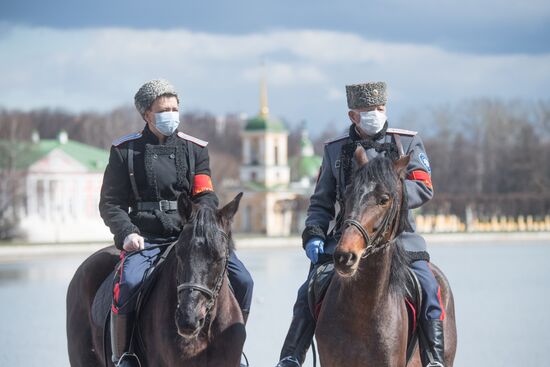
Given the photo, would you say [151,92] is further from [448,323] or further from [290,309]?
[290,309]

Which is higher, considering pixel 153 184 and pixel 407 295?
pixel 153 184

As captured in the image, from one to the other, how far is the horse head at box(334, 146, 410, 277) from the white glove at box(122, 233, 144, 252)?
5.80 feet

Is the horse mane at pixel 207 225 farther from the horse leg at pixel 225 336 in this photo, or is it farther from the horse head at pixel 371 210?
the horse head at pixel 371 210

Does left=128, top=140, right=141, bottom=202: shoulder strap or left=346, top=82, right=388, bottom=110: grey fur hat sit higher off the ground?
left=346, top=82, right=388, bottom=110: grey fur hat

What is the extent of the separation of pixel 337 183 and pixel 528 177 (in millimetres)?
86335

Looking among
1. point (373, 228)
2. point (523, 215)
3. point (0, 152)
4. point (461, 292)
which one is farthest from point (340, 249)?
point (523, 215)

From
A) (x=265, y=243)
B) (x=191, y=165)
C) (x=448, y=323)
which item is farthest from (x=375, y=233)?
(x=265, y=243)

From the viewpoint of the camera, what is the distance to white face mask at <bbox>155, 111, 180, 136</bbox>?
757 centimetres

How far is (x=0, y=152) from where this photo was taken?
6462 centimetres

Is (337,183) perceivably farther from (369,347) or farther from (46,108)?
(46,108)

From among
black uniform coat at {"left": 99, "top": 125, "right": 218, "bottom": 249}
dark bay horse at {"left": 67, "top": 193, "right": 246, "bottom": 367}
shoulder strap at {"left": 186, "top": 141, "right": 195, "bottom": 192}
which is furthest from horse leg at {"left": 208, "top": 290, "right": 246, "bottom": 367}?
shoulder strap at {"left": 186, "top": 141, "right": 195, "bottom": 192}

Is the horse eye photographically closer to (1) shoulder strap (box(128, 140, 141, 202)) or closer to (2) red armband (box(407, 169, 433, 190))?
(2) red armband (box(407, 169, 433, 190))

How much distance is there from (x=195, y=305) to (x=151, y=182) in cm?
165

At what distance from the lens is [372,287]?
21.0 feet
